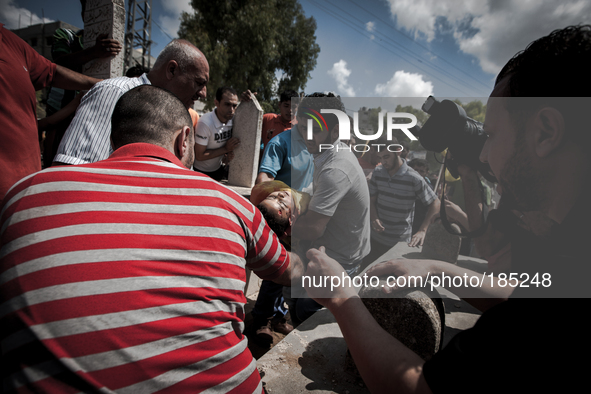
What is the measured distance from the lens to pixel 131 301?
85 cm

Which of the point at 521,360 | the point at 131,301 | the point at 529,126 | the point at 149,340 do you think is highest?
the point at 529,126

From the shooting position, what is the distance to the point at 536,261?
1019mm

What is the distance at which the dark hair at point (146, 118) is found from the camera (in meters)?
1.30

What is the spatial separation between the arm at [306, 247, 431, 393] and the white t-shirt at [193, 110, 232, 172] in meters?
3.22

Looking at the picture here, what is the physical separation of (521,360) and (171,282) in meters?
0.96

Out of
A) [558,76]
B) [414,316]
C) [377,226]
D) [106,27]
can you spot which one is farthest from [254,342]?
[106,27]

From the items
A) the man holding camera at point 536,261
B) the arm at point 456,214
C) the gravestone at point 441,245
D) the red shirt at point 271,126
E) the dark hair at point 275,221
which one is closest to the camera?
the man holding camera at point 536,261

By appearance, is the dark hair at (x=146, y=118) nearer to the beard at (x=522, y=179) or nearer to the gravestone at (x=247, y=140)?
the beard at (x=522, y=179)

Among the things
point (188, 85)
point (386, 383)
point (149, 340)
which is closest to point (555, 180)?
point (386, 383)

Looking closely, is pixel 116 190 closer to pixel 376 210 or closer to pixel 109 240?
Answer: pixel 109 240

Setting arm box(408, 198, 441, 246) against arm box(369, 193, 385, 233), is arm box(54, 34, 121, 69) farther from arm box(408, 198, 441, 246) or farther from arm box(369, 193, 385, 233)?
arm box(408, 198, 441, 246)

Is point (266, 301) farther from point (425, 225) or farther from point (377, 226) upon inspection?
point (425, 225)

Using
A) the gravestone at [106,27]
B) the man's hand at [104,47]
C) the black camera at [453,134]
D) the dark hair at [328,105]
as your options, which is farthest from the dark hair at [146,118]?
the gravestone at [106,27]

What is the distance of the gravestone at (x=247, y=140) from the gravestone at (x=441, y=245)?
379 centimetres
